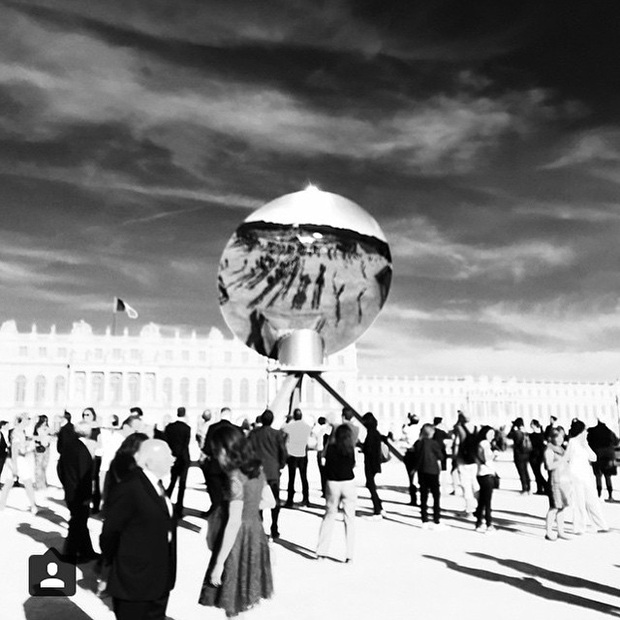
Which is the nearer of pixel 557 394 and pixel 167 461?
pixel 167 461

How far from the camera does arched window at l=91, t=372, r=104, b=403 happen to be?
65375 millimetres

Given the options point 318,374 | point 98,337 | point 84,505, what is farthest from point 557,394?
point 84,505

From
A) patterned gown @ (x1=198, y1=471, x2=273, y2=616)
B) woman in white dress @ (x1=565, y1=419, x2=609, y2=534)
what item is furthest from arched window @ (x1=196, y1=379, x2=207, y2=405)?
patterned gown @ (x1=198, y1=471, x2=273, y2=616)

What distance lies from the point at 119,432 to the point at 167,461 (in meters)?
5.37

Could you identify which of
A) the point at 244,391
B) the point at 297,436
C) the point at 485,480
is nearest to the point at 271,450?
the point at 297,436

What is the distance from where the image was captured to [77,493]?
5.54m

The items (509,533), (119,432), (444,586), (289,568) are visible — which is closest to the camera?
(444,586)

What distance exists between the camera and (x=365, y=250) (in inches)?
375

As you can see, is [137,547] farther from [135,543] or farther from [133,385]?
[133,385]

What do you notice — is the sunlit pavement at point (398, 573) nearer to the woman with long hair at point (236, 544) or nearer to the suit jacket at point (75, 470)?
the woman with long hair at point (236, 544)

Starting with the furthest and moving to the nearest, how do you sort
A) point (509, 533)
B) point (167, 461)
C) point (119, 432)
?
point (119, 432), point (509, 533), point (167, 461)

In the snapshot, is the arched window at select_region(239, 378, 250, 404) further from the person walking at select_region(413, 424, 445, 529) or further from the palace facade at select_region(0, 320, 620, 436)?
the person walking at select_region(413, 424, 445, 529)

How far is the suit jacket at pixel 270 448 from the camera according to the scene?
661cm

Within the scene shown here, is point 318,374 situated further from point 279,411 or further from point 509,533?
point 509,533
